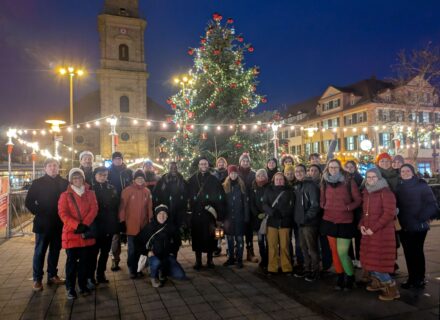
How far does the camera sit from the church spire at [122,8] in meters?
39.1

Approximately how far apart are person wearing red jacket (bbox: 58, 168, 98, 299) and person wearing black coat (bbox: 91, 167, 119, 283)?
0.43 meters

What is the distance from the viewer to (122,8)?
39781mm

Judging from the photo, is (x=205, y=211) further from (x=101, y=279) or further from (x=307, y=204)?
(x=101, y=279)

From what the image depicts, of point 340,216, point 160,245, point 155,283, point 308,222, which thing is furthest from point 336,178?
point 155,283

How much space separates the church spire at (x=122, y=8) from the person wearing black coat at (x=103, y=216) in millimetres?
38225

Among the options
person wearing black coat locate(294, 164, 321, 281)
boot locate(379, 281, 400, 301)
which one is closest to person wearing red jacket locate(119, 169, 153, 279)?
person wearing black coat locate(294, 164, 321, 281)

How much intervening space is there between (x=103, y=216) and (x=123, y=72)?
36.6 metres

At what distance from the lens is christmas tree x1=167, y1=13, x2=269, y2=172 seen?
566 inches

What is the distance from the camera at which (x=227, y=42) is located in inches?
570

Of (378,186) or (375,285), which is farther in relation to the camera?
(375,285)

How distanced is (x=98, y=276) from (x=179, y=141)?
999cm

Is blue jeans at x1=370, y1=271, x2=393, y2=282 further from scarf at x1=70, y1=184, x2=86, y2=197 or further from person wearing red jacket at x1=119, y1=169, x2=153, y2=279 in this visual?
scarf at x1=70, y1=184, x2=86, y2=197

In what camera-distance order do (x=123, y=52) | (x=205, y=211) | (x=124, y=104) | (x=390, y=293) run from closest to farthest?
(x=390, y=293)
(x=205, y=211)
(x=123, y=52)
(x=124, y=104)

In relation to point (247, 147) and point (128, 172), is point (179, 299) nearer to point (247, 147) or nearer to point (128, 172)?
point (128, 172)
